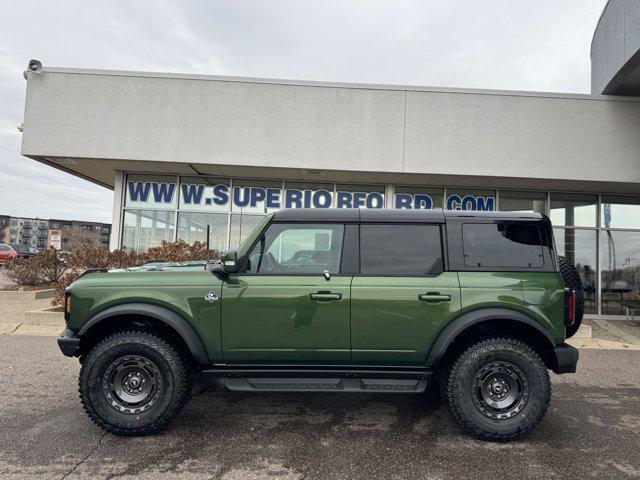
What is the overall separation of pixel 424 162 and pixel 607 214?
543 cm

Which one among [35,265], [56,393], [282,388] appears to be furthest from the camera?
[35,265]

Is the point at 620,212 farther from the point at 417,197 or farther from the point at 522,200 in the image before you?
the point at 417,197

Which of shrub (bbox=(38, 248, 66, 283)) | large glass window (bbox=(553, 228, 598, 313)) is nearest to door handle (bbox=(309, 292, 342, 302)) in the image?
large glass window (bbox=(553, 228, 598, 313))

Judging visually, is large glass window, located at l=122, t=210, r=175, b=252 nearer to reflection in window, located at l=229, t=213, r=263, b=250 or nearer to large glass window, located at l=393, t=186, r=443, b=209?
reflection in window, located at l=229, t=213, r=263, b=250

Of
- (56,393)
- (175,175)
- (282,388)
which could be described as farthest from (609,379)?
(175,175)

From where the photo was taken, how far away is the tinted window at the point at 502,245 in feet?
11.5

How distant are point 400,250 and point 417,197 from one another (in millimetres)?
7342

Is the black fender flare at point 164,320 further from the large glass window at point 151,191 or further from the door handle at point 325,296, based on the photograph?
the large glass window at point 151,191

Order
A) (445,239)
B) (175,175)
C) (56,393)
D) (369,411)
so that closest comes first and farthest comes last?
(445,239) < (369,411) < (56,393) < (175,175)

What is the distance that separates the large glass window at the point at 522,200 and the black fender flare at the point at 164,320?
9.40m

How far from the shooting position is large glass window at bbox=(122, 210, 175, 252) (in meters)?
10.4

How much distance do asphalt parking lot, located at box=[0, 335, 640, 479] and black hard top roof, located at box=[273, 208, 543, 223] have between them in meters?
1.81

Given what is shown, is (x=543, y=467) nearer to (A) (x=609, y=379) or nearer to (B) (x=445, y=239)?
(B) (x=445, y=239)

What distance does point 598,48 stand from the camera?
9.38 metres
